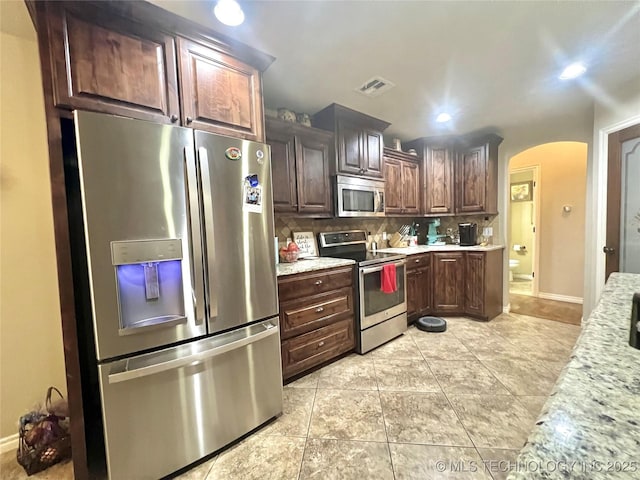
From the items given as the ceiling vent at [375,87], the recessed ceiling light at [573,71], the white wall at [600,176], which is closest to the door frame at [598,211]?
the white wall at [600,176]

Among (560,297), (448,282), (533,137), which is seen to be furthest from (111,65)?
(560,297)

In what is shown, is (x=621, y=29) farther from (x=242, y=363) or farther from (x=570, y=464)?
(x=242, y=363)

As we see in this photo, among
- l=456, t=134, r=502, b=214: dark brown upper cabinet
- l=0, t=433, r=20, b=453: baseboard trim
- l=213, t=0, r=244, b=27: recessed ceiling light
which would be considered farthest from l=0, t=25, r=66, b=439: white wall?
l=456, t=134, r=502, b=214: dark brown upper cabinet

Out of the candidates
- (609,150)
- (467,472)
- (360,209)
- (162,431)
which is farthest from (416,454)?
(609,150)

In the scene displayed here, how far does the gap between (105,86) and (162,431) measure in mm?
1701

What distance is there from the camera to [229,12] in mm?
1341

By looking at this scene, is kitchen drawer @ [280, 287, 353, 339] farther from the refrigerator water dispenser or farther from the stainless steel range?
the refrigerator water dispenser

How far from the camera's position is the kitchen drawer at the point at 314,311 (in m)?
2.00

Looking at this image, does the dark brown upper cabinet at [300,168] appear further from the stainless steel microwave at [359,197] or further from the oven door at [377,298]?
the oven door at [377,298]

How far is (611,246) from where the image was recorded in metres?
2.49

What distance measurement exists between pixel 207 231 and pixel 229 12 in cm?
115

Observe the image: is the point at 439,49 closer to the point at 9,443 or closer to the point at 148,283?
the point at 148,283

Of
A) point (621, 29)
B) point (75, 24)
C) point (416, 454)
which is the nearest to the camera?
point (75, 24)

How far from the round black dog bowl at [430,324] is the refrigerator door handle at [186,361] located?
2.19 meters
